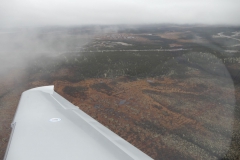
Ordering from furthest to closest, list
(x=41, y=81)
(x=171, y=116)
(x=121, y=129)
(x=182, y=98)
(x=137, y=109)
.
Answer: (x=41, y=81), (x=182, y=98), (x=137, y=109), (x=171, y=116), (x=121, y=129)

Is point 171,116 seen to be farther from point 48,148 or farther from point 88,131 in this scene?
point 48,148

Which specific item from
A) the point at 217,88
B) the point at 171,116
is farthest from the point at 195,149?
the point at 217,88

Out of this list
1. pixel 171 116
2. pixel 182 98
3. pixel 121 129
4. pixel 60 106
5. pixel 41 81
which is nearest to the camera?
pixel 60 106

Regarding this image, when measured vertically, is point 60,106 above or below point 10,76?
above

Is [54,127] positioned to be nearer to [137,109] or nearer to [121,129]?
[121,129]

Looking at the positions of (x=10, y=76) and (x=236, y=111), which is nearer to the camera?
(x=236, y=111)

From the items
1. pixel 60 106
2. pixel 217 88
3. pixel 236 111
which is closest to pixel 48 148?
pixel 60 106
